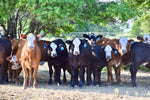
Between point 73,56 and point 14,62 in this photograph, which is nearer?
point 73,56

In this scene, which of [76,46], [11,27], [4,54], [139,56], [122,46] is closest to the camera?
[76,46]

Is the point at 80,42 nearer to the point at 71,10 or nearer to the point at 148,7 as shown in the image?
the point at 71,10

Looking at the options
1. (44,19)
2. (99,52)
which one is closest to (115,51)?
(99,52)

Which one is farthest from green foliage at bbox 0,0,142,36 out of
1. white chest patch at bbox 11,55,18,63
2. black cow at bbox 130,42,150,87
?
A: white chest patch at bbox 11,55,18,63

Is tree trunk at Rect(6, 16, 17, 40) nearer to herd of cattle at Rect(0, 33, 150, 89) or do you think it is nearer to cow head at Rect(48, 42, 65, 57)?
herd of cattle at Rect(0, 33, 150, 89)

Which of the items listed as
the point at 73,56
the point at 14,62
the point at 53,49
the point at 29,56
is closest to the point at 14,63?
the point at 14,62

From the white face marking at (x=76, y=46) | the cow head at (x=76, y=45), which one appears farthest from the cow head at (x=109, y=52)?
the white face marking at (x=76, y=46)

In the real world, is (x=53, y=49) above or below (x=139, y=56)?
above

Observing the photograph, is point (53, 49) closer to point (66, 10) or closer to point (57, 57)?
point (57, 57)

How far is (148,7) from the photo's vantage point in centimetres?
1327

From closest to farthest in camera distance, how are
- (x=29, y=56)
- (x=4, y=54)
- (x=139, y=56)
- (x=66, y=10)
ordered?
(x=29, y=56) < (x=66, y=10) < (x=139, y=56) < (x=4, y=54)

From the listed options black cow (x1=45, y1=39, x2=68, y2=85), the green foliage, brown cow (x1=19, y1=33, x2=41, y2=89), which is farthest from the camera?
black cow (x1=45, y1=39, x2=68, y2=85)

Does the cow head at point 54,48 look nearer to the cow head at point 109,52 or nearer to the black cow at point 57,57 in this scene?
the black cow at point 57,57

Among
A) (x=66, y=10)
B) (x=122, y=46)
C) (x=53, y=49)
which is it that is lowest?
(x=53, y=49)
